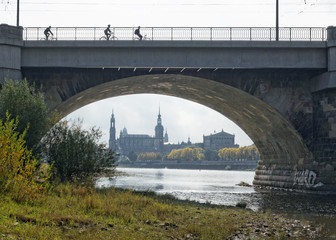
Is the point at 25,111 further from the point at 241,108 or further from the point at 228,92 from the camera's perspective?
the point at 241,108

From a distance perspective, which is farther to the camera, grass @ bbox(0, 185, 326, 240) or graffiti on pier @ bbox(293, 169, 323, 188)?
graffiti on pier @ bbox(293, 169, 323, 188)

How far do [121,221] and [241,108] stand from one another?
1172 inches

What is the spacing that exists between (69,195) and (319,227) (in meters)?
11.2

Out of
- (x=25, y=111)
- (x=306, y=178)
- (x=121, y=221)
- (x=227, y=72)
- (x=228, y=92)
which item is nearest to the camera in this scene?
(x=121, y=221)

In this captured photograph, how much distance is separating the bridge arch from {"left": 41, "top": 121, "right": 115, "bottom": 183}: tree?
7.56m

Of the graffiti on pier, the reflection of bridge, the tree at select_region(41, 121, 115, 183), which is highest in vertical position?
the reflection of bridge

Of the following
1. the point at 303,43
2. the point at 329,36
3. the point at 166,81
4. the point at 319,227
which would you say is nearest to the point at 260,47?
the point at 303,43

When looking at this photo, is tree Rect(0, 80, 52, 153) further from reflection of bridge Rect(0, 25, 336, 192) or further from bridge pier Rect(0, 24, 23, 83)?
reflection of bridge Rect(0, 25, 336, 192)

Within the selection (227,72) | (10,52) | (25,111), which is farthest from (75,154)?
(227,72)

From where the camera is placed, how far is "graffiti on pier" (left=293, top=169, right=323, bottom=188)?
3803cm

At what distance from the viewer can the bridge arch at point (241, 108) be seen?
38.9 meters

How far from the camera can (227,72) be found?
3788 cm

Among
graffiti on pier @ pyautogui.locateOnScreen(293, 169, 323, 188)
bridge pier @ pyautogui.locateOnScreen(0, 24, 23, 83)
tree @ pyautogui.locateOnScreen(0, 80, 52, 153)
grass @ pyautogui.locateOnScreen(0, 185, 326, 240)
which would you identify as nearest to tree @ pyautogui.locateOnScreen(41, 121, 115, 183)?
tree @ pyautogui.locateOnScreen(0, 80, 52, 153)

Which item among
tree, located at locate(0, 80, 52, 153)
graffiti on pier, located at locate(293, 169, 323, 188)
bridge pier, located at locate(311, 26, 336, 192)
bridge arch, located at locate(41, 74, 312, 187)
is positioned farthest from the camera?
bridge arch, located at locate(41, 74, 312, 187)
